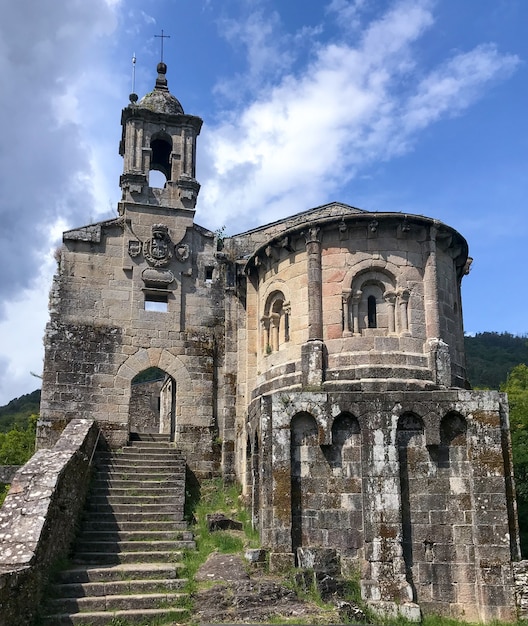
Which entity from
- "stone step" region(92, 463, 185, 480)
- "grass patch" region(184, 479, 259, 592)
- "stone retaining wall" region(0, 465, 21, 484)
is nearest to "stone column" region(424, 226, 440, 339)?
"grass patch" region(184, 479, 259, 592)

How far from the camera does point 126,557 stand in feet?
41.9

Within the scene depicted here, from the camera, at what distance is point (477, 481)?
12312 millimetres

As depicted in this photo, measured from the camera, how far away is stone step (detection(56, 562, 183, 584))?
38.2 ft

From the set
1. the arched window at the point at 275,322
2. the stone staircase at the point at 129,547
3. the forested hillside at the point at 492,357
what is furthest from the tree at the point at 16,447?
the forested hillside at the point at 492,357

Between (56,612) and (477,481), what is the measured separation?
738 centimetres

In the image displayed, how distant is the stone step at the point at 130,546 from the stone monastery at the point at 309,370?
1662 millimetres

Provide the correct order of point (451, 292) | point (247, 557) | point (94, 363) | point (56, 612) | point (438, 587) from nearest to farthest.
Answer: point (56, 612) → point (438, 587) → point (247, 557) → point (451, 292) → point (94, 363)

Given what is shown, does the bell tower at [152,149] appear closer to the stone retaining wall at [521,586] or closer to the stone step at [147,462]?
the stone step at [147,462]

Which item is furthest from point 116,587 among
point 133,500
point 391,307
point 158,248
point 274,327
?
point 158,248

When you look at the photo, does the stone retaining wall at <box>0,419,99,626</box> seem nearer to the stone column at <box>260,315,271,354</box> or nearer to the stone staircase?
the stone staircase

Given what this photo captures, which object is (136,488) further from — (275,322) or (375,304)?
(375,304)

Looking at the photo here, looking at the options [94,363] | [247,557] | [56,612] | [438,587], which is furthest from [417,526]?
[94,363]

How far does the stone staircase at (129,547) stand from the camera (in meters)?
10.9

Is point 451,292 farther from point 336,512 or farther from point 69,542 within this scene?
point 69,542
